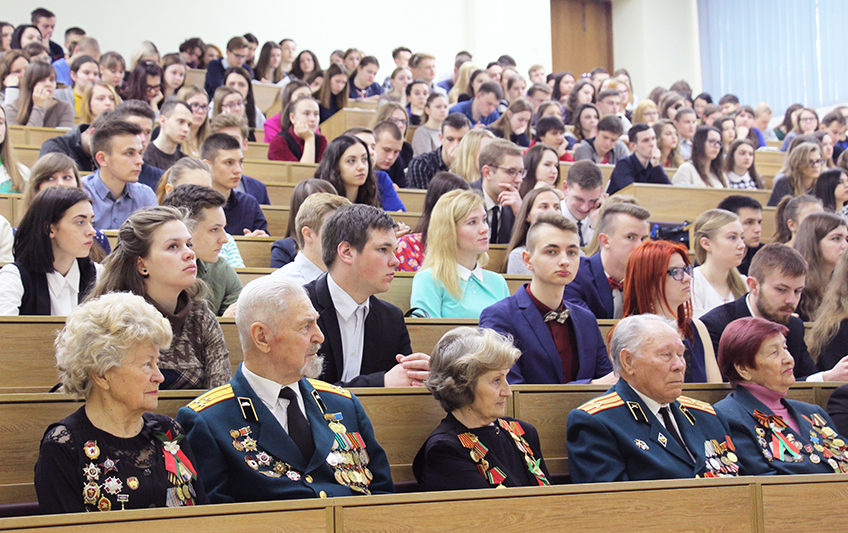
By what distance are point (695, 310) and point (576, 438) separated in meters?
1.30

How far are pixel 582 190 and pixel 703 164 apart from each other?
1.67 m

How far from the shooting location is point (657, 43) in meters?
10.4

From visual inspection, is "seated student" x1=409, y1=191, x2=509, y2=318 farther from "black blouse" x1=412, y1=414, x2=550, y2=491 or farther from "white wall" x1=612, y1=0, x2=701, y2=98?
"white wall" x1=612, y1=0, x2=701, y2=98

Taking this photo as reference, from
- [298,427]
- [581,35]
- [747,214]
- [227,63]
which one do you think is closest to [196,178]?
[298,427]

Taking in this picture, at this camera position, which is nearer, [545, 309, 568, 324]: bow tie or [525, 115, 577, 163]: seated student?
[545, 309, 568, 324]: bow tie

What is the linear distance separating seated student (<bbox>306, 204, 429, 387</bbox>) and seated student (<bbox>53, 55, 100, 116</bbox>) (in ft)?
11.4

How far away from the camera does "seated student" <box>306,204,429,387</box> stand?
2156 millimetres

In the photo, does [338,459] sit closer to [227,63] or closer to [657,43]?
[227,63]

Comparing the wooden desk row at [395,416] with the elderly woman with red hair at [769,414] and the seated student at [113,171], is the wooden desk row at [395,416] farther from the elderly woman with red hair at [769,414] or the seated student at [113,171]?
the seated student at [113,171]

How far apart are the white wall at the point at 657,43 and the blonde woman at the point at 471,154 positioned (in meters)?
6.79

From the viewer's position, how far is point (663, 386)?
2.02 meters

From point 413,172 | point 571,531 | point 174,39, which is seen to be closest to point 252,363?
point 571,531

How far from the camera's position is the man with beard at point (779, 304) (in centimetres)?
271

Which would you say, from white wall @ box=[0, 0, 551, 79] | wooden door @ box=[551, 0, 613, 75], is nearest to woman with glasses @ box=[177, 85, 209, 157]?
white wall @ box=[0, 0, 551, 79]
